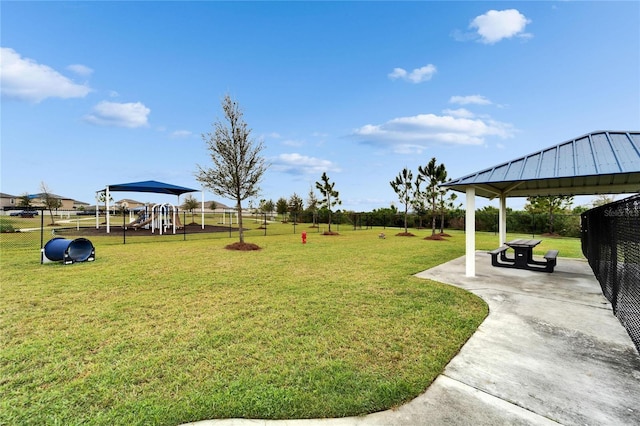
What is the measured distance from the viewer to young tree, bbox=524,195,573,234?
2194 centimetres

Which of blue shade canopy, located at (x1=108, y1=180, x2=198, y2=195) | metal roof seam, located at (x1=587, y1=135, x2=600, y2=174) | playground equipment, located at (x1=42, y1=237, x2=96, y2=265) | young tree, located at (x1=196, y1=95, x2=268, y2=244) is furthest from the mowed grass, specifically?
blue shade canopy, located at (x1=108, y1=180, x2=198, y2=195)

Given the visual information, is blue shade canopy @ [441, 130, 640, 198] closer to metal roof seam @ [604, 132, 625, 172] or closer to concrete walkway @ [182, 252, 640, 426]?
metal roof seam @ [604, 132, 625, 172]

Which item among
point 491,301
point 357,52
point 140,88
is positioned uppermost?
point 357,52

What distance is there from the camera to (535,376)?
2.60 meters

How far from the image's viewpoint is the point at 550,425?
77.0 inches

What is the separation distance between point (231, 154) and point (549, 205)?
80.4 feet

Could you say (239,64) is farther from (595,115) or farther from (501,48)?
(595,115)

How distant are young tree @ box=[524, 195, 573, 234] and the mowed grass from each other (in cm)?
2267

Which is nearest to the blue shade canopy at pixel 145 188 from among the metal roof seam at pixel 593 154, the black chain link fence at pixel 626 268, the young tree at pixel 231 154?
the young tree at pixel 231 154

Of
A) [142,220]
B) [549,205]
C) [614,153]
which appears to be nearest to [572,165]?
[614,153]

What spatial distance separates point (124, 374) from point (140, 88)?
1614cm

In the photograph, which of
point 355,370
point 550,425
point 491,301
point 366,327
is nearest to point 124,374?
point 355,370

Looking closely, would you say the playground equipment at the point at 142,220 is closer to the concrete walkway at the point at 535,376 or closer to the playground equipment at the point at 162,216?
the playground equipment at the point at 162,216

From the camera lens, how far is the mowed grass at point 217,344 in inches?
85.4
